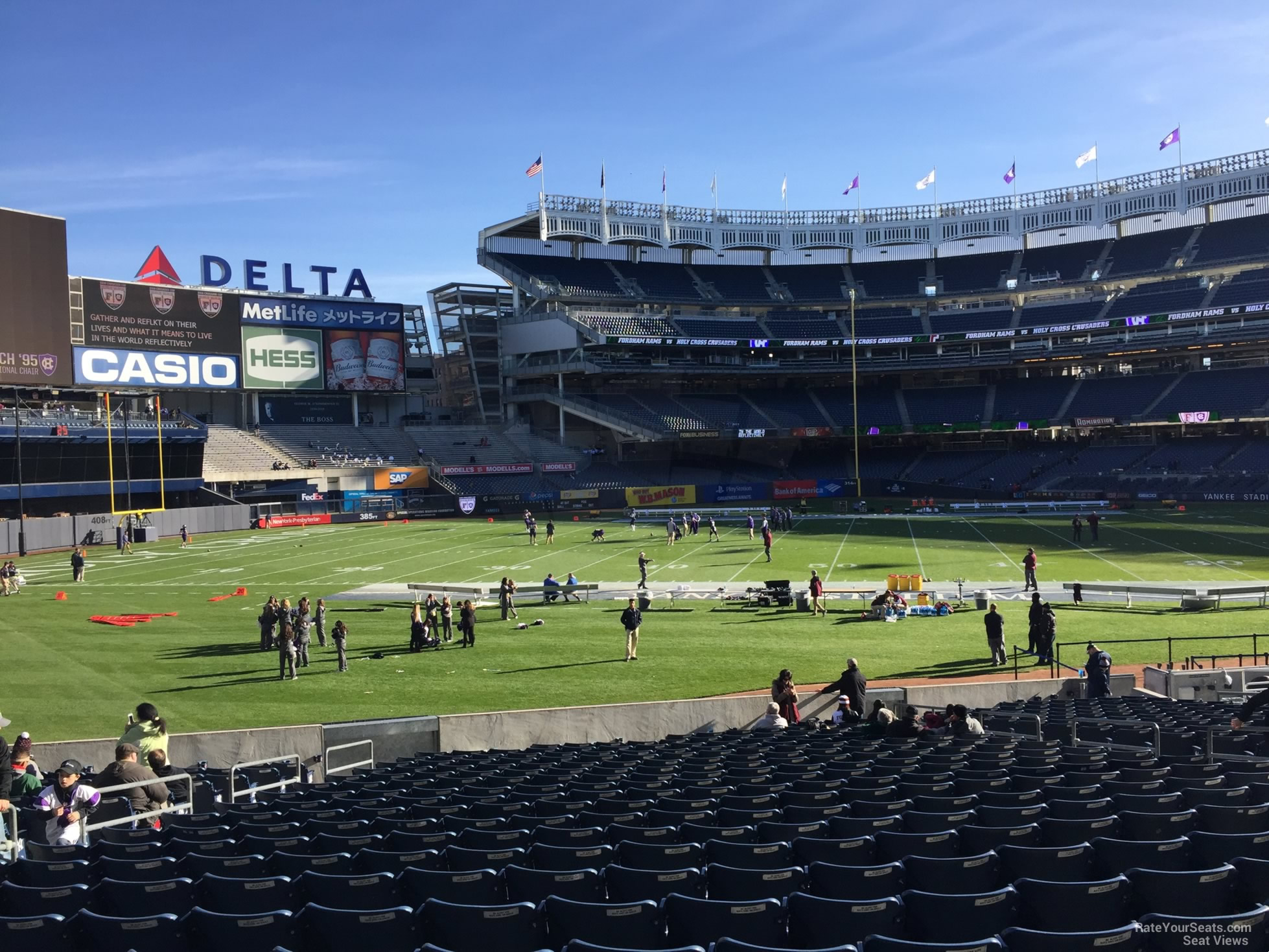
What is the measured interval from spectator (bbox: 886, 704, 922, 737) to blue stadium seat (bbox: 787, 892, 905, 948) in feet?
27.7

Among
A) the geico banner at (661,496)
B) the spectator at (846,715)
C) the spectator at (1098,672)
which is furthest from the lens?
the geico banner at (661,496)

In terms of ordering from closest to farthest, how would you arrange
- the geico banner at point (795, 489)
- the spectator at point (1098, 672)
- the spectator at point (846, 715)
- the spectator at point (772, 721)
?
the spectator at point (846, 715)
the spectator at point (772, 721)
the spectator at point (1098, 672)
the geico banner at point (795, 489)

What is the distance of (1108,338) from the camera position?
80.6 metres

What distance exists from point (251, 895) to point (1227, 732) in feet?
37.6

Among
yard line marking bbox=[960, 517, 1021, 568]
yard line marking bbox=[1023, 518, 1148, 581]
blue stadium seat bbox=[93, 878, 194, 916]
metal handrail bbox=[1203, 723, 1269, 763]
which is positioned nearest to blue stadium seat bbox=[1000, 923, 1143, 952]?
blue stadium seat bbox=[93, 878, 194, 916]

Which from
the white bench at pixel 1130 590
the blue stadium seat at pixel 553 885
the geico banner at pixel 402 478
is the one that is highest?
the geico banner at pixel 402 478

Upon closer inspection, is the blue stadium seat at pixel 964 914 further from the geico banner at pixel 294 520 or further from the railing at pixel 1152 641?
the geico banner at pixel 294 520

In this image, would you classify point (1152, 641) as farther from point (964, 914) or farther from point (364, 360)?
point (364, 360)

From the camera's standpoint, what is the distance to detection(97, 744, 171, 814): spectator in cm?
980

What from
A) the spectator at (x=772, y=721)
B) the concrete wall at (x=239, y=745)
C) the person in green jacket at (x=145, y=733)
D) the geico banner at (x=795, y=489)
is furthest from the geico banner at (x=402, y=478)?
the person in green jacket at (x=145, y=733)

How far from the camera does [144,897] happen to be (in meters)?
5.72

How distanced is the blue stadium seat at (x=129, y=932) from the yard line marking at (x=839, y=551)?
102 ft

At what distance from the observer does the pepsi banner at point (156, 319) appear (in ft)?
214

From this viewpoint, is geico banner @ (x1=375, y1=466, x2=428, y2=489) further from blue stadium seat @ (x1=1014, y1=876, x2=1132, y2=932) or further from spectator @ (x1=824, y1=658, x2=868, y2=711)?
blue stadium seat @ (x1=1014, y1=876, x2=1132, y2=932)
